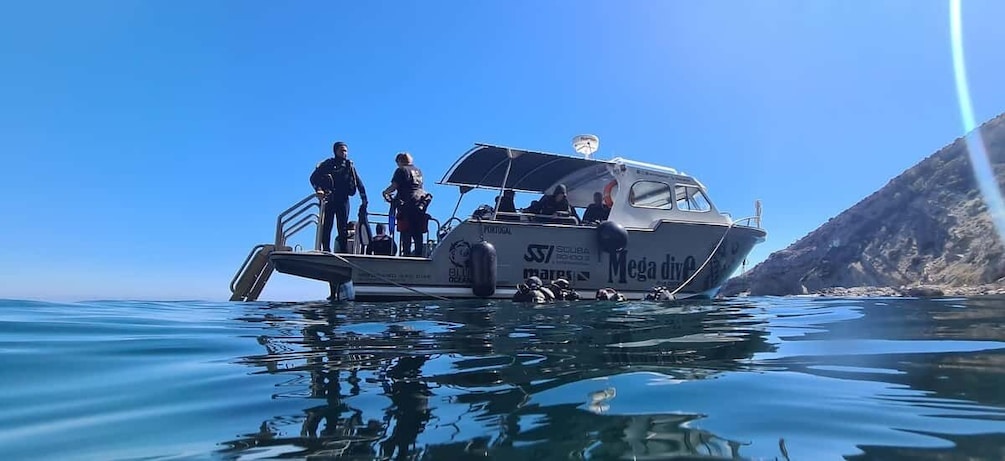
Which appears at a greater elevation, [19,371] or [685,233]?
[685,233]

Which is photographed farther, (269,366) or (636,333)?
(636,333)

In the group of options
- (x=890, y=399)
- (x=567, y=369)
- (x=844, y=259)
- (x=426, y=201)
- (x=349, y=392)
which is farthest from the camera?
(x=844, y=259)

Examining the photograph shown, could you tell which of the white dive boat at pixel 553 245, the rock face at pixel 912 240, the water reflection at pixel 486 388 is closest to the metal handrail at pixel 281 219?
the white dive boat at pixel 553 245

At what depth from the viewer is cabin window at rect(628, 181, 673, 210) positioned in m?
10.3

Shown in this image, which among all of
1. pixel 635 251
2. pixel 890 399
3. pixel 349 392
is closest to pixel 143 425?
pixel 349 392

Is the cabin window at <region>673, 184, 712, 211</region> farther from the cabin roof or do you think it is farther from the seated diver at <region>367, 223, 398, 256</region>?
the seated diver at <region>367, 223, 398, 256</region>

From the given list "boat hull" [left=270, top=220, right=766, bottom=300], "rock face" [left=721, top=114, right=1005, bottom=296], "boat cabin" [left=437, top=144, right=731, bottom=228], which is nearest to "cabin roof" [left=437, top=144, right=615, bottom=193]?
"boat cabin" [left=437, top=144, right=731, bottom=228]

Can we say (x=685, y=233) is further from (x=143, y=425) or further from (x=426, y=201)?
(x=143, y=425)

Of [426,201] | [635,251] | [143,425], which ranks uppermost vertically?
[426,201]

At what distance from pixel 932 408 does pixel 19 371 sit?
147 inches

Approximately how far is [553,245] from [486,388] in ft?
24.2

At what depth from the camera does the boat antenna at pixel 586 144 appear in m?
10.7

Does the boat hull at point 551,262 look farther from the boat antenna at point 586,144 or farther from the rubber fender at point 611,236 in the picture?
the boat antenna at point 586,144

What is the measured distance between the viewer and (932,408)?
168 cm
